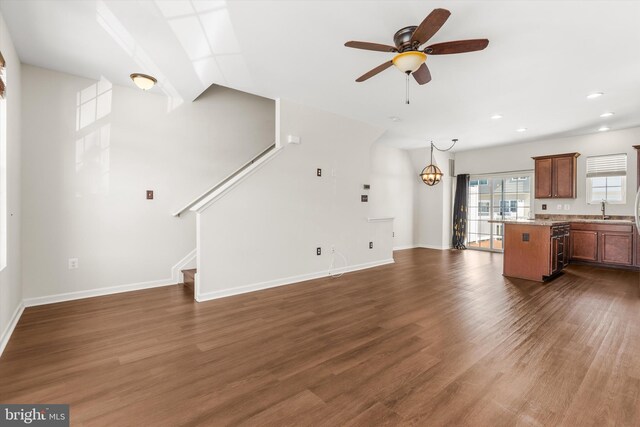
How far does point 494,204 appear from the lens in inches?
307

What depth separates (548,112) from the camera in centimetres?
491

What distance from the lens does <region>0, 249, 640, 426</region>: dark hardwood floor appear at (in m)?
→ 1.69

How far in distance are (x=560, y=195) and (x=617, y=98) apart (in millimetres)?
2727

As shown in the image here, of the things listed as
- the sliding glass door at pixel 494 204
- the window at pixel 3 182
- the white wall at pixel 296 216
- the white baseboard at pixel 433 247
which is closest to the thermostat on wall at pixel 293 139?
the white wall at pixel 296 216

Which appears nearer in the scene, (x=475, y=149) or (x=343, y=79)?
(x=343, y=79)

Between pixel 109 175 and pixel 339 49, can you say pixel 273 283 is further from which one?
pixel 339 49

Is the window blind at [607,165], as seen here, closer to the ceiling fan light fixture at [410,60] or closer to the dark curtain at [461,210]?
the dark curtain at [461,210]

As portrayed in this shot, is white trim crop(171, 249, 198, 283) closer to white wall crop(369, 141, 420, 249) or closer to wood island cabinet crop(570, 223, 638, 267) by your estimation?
white wall crop(369, 141, 420, 249)

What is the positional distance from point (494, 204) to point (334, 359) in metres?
7.37

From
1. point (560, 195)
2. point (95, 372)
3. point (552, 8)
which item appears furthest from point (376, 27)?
point (560, 195)

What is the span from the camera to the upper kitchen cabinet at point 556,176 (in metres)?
6.34

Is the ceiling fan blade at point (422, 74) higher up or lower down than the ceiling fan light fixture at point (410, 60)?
higher up

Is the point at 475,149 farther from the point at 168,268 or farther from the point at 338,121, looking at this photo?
the point at 168,268

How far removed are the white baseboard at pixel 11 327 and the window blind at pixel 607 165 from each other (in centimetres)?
963
